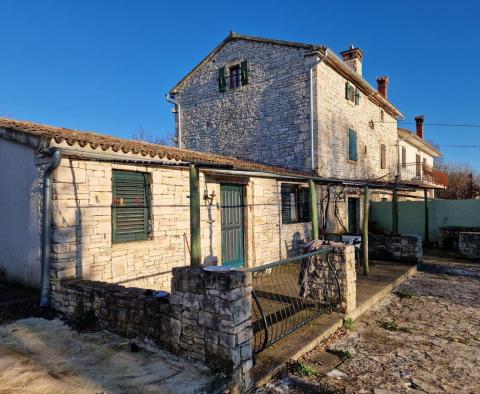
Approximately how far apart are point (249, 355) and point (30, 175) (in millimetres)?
4480

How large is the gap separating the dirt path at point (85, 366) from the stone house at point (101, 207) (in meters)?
1.14

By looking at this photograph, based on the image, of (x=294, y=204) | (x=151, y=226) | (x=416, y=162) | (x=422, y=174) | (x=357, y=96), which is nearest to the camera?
(x=151, y=226)

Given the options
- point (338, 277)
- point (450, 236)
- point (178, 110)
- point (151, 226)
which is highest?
point (178, 110)

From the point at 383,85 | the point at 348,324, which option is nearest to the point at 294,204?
the point at 348,324

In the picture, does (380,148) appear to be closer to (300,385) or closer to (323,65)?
(323,65)

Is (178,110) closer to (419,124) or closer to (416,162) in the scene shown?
(416,162)

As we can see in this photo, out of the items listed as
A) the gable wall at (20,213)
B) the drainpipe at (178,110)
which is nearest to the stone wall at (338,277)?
the gable wall at (20,213)

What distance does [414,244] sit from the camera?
8992mm

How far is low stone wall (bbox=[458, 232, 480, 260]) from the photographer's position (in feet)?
33.6

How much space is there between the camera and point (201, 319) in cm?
317

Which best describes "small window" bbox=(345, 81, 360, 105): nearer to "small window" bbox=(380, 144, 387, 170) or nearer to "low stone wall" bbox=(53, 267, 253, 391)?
"small window" bbox=(380, 144, 387, 170)

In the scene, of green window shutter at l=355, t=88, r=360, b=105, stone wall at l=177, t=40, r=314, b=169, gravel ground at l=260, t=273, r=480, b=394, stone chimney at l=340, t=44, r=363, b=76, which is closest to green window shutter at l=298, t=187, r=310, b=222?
stone wall at l=177, t=40, r=314, b=169

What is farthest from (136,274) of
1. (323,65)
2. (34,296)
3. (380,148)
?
(380,148)

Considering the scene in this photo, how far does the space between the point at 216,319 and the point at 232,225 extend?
15.6 feet
